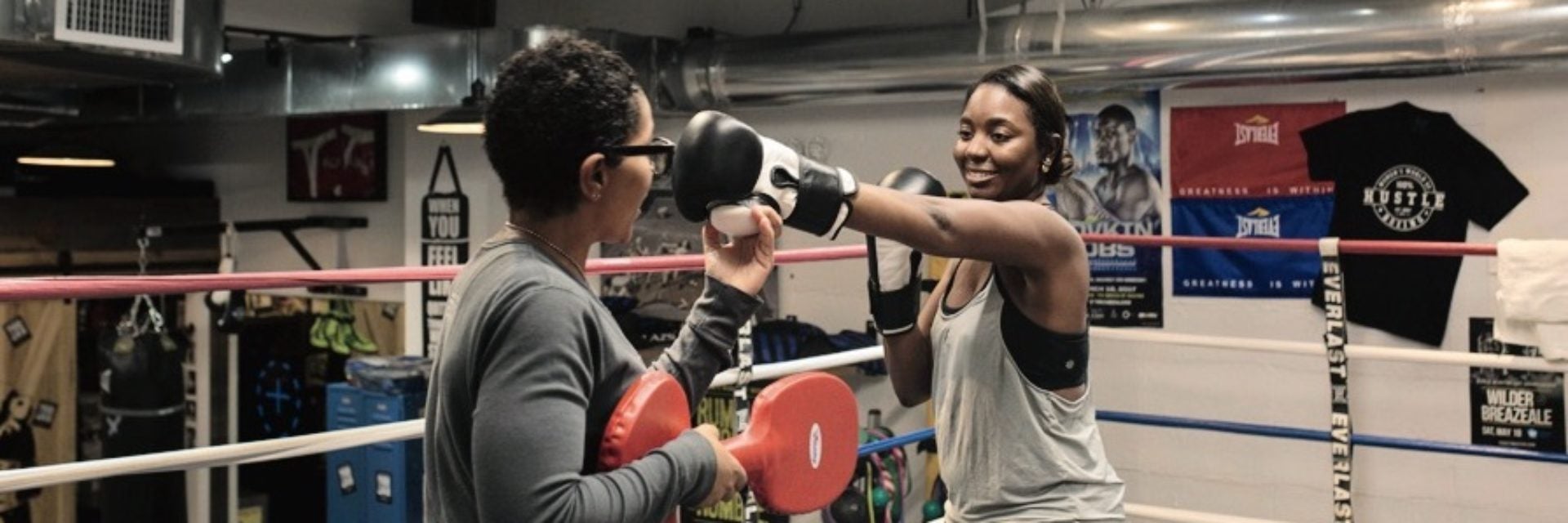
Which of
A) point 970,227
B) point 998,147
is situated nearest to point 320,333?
point 998,147

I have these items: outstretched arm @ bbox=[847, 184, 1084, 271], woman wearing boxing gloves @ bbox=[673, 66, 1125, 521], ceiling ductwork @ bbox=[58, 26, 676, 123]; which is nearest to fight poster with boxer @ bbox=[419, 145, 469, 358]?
ceiling ductwork @ bbox=[58, 26, 676, 123]

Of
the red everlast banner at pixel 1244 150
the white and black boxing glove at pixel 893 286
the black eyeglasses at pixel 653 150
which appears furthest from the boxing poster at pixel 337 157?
the black eyeglasses at pixel 653 150

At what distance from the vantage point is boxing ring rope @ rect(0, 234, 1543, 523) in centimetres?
165

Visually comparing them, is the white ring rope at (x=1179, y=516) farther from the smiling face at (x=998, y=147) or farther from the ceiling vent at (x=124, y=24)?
the ceiling vent at (x=124, y=24)

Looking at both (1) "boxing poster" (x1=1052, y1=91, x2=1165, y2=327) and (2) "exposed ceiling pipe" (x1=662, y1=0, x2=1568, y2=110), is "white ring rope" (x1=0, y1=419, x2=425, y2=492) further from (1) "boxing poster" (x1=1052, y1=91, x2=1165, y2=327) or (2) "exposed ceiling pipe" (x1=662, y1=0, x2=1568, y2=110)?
(1) "boxing poster" (x1=1052, y1=91, x2=1165, y2=327)

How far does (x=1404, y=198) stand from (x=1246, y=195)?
49cm

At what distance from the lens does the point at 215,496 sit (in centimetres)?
745

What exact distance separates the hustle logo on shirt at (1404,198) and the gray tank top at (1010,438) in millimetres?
3098

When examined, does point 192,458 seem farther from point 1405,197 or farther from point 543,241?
point 1405,197

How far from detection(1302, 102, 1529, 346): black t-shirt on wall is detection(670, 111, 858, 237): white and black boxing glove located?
3630 mm

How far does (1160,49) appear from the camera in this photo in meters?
4.38

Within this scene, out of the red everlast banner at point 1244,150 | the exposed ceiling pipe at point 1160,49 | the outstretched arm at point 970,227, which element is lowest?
the outstretched arm at point 970,227

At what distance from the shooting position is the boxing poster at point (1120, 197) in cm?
501

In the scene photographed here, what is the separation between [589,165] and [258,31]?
5481 millimetres
